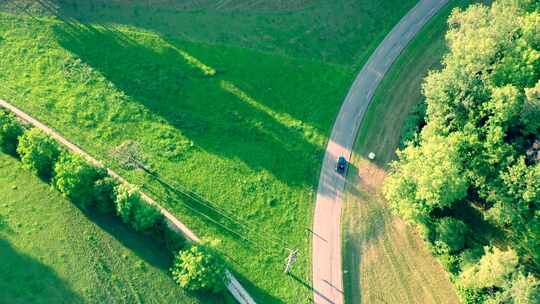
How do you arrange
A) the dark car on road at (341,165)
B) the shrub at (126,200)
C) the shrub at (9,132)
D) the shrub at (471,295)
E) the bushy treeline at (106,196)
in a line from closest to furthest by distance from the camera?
the shrub at (471,295), the bushy treeline at (106,196), the shrub at (126,200), the shrub at (9,132), the dark car on road at (341,165)

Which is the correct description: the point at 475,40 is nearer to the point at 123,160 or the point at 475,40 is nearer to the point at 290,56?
the point at 290,56

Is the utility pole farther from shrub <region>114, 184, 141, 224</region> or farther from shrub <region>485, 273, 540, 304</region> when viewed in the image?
shrub <region>485, 273, 540, 304</region>

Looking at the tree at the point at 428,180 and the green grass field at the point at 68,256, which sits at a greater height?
the tree at the point at 428,180

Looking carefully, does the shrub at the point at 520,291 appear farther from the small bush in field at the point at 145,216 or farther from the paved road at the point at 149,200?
the small bush in field at the point at 145,216

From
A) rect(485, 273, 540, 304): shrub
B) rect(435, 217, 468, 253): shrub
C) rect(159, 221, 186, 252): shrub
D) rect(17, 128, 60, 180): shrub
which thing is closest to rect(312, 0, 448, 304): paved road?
rect(435, 217, 468, 253): shrub

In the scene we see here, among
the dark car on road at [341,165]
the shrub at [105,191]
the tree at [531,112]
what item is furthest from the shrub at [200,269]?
the tree at [531,112]

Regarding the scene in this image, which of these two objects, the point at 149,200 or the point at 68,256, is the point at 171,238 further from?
the point at 68,256

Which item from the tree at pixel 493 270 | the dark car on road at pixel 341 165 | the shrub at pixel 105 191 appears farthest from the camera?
the dark car on road at pixel 341 165
